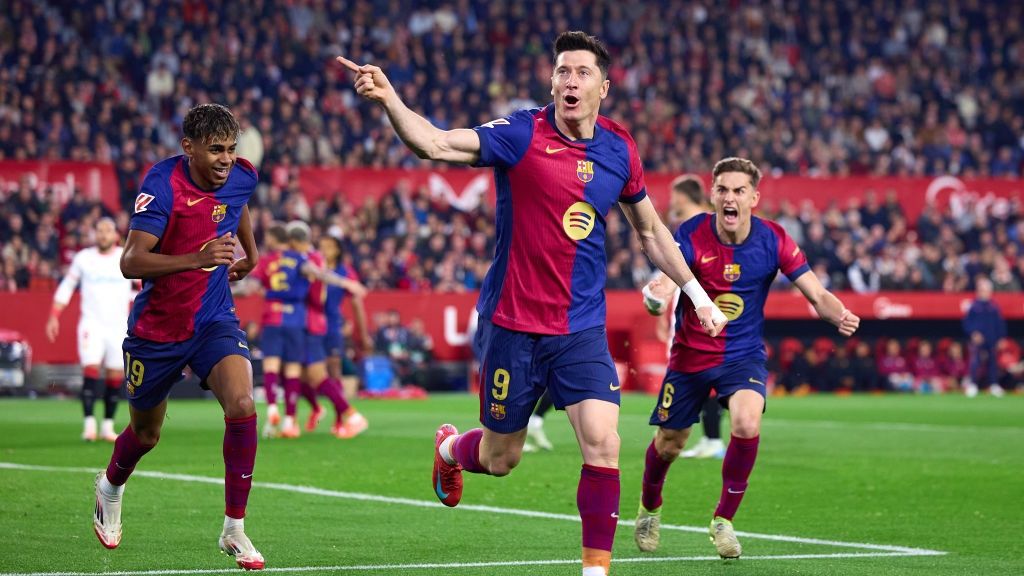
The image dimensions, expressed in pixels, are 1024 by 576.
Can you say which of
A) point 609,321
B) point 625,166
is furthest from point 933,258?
point 625,166

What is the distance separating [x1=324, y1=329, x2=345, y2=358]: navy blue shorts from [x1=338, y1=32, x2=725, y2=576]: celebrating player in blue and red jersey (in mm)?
10880

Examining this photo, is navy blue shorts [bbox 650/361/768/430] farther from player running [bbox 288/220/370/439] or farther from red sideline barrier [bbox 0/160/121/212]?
red sideline barrier [bbox 0/160/121/212]

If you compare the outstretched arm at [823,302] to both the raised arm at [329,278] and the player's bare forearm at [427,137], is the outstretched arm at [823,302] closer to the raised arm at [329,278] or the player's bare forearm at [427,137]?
the player's bare forearm at [427,137]

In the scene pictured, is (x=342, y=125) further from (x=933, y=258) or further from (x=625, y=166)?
(x=625, y=166)

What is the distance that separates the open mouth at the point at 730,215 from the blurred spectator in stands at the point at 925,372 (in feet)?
75.4

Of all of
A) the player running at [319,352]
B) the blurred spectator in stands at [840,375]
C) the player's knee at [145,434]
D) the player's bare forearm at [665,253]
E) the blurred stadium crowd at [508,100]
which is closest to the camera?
the player's bare forearm at [665,253]

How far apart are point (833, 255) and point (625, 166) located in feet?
82.9

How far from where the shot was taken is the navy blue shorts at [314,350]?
57.0 feet

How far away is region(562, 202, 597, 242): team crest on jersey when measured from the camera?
700 cm

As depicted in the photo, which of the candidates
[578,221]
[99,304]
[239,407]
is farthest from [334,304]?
[578,221]

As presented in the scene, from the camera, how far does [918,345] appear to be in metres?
31.4

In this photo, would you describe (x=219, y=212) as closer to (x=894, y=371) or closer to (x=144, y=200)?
(x=144, y=200)

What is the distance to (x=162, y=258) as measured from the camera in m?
7.66

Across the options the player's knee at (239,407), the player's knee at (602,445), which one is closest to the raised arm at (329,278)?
the player's knee at (239,407)
